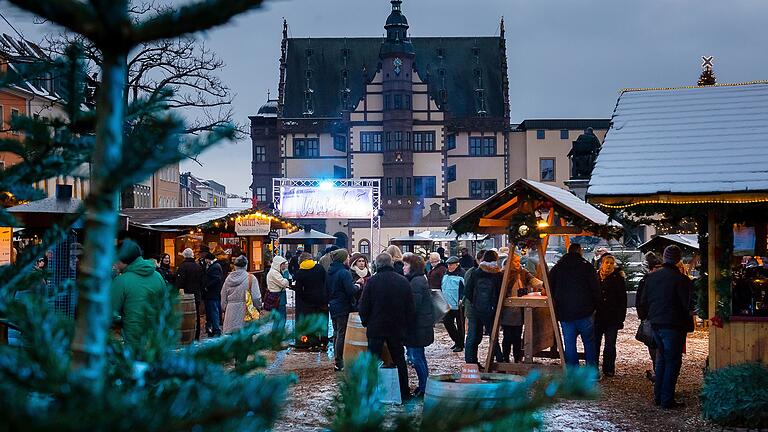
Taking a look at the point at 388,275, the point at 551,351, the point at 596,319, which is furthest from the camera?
the point at 551,351

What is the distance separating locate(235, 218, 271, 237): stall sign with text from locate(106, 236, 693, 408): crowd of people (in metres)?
6.54

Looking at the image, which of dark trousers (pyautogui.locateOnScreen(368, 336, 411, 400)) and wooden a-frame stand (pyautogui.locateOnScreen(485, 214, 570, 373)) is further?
wooden a-frame stand (pyautogui.locateOnScreen(485, 214, 570, 373))

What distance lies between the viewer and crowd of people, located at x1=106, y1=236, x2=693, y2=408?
8961 millimetres

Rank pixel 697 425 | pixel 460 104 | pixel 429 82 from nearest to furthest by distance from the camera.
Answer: pixel 697 425
pixel 429 82
pixel 460 104

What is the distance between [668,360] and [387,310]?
9.85ft

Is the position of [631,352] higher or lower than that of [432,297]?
lower

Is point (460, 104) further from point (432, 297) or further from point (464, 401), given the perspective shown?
point (464, 401)

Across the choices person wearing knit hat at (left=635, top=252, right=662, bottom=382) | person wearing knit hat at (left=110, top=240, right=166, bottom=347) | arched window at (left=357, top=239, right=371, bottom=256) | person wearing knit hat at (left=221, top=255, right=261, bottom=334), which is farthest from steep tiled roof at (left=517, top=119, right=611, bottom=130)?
person wearing knit hat at (left=110, top=240, right=166, bottom=347)

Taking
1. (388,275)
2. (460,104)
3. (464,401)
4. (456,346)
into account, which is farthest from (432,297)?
(460,104)

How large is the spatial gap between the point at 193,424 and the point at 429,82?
190 ft

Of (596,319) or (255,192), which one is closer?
(596,319)

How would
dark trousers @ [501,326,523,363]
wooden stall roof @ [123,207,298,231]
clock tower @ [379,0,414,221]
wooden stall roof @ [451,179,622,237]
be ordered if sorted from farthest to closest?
clock tower @ [379,0,414,221] → wooden stall roof @ [123,207,298,231] → dark trousers @ [501,326,523,363] → wooden stall roof @ [451,179,622,237]

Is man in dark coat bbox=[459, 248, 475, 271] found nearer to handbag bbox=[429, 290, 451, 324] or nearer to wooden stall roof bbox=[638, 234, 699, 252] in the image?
wooden stall roof bbox=[638, 234, 699, 252]

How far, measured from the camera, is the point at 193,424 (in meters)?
1.19
